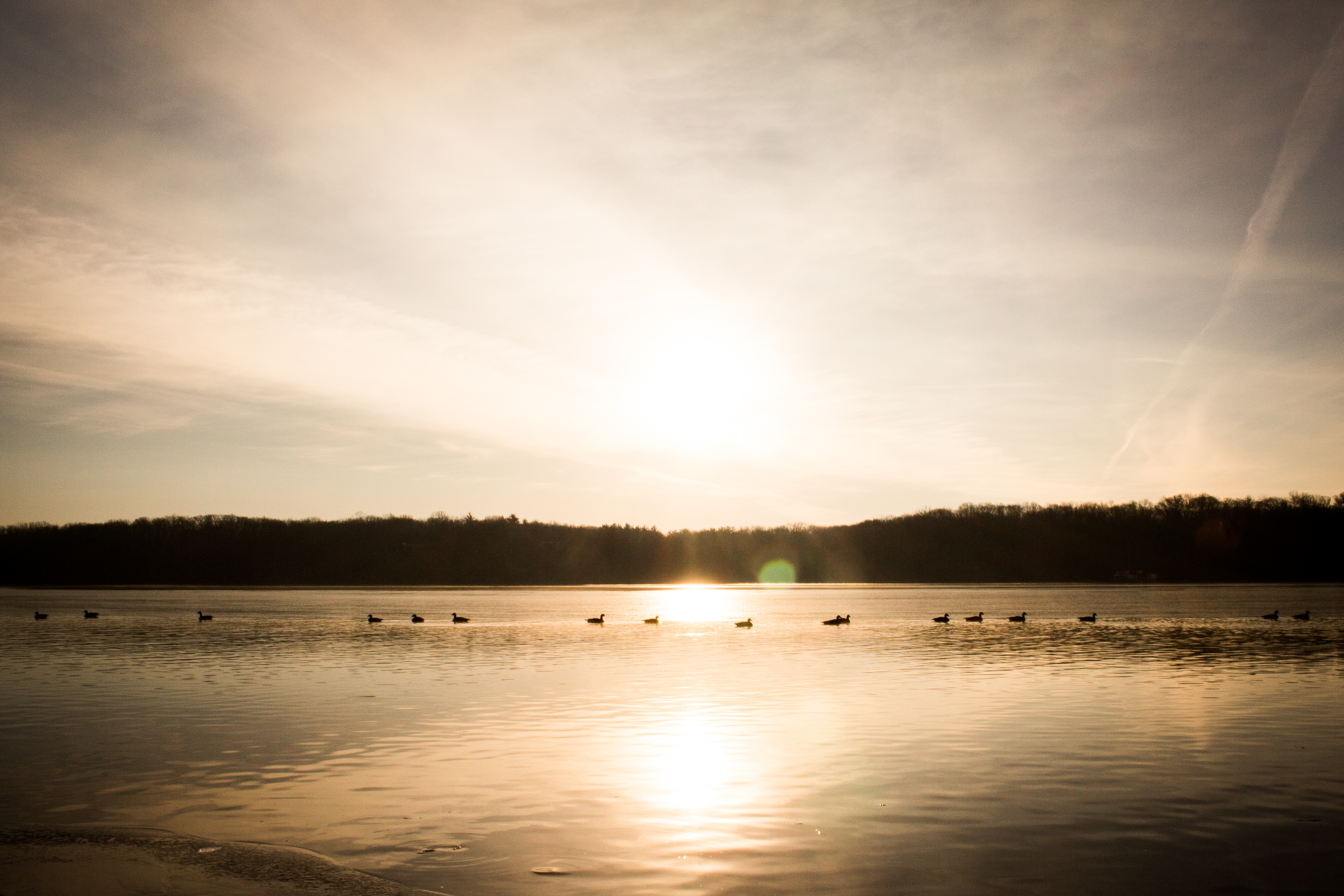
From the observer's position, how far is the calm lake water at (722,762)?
36.0 ft

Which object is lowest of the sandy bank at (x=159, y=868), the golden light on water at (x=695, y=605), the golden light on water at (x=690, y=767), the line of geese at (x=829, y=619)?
the golden light on water at (x=695, y=605)

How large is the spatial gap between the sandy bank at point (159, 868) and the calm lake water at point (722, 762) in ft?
1.71

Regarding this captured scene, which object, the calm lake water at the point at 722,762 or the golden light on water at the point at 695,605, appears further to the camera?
the golden light on water at the point at 695,605

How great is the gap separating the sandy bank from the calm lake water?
0.52m

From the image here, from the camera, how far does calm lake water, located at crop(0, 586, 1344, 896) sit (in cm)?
1096

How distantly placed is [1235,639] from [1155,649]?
7.47 m

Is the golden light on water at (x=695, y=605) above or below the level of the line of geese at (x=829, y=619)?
below

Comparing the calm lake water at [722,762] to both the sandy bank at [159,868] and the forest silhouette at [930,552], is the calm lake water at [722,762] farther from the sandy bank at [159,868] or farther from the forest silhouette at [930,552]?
the forest silhouette at [930,552]

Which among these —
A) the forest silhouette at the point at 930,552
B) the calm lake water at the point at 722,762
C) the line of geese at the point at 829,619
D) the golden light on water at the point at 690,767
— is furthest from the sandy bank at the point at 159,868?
the forest silhouette at the point at 930,552

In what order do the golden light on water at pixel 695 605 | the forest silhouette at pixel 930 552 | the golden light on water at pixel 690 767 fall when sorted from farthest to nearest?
the forest silhouette at pixel 930 552 < the golden light on water at pixel 695 605 < the golden light on water at pixel 690 767

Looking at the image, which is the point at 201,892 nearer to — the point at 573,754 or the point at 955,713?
the point at 573,754

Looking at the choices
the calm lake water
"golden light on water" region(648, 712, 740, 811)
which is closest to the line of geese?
the calm lake water

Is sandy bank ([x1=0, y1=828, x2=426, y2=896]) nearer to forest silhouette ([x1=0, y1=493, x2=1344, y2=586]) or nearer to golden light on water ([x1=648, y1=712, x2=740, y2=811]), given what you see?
golden light on water ([x1=648, y1=712, x2=740, y2=811])

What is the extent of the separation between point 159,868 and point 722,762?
921 cm
